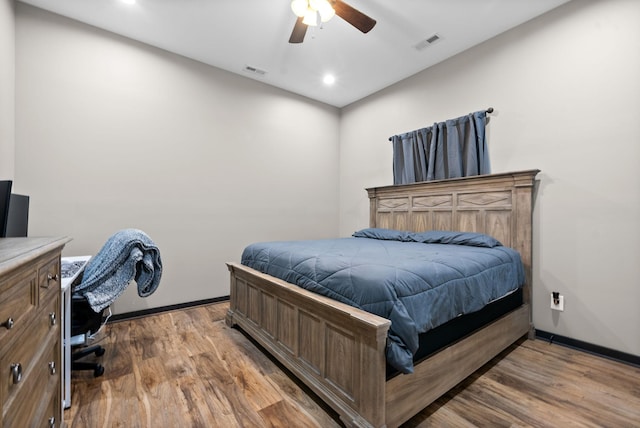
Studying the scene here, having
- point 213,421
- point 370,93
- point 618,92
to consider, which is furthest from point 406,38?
point 213,421

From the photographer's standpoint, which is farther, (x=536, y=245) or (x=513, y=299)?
(x=536, y=245)

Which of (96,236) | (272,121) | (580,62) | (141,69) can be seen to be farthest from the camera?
(272,121)

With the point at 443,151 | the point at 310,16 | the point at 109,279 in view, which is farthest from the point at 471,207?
the point at 109,279

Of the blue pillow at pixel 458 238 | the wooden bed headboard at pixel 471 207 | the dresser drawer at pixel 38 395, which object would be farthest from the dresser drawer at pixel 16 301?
the wooden bed headboard at pixel 471 207

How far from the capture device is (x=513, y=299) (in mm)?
2531

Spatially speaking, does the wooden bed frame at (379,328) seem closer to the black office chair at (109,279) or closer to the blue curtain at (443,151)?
the blue curtain at (443,151)

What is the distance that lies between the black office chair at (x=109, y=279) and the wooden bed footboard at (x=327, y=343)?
791 millimetres

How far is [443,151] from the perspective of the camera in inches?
136

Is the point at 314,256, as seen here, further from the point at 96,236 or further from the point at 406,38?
the point at 406,38

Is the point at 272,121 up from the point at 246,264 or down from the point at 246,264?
up

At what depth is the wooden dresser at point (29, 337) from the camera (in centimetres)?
72

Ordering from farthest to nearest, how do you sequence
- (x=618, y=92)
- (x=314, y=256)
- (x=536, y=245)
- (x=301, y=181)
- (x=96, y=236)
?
(x=301, y=181)
(x=96, y=236)
(x=536, y=245)
(x=618, y=92)
(x=314, y=256)

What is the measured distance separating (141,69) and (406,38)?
294cm

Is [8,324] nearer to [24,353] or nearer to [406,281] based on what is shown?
[24,353]
